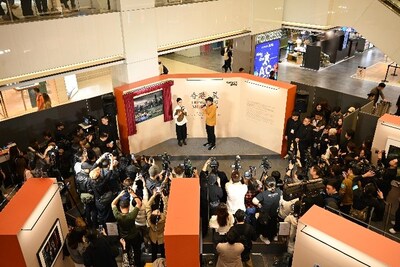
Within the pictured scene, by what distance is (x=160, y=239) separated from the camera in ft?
18.1

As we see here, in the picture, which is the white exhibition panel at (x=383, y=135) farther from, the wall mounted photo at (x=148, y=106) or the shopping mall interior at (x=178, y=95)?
the wall mounted photo at (x=148, y=106)

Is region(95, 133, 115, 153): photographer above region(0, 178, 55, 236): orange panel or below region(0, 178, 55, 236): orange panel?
below

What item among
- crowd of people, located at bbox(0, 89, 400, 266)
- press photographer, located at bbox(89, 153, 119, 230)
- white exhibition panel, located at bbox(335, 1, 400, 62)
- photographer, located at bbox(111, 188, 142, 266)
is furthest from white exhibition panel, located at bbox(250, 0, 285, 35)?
photographer, located at bbox(111, 188, 142, 266)

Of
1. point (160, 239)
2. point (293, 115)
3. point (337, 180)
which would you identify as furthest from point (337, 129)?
point (160, 239)

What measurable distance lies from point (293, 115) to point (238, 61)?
4.28m

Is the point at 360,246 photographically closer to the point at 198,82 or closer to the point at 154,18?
the point at 198,82

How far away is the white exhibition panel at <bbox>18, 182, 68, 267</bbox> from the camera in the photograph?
15.1 ft

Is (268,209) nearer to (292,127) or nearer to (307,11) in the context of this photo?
(292,127)

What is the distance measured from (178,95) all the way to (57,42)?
3316mm

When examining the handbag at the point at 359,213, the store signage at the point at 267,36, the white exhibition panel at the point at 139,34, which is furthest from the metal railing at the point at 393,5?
the white exhibition panel at the point at 139,34

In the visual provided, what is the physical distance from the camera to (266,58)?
40.9 ft

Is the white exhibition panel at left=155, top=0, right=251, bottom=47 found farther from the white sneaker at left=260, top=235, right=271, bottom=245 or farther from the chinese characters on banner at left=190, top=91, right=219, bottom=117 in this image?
the white sneaker at left=260, top=235, right=271, bottom=245

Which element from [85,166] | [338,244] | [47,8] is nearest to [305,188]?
[338,244]

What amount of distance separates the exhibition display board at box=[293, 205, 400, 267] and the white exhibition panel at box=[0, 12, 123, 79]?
20.4 ft
